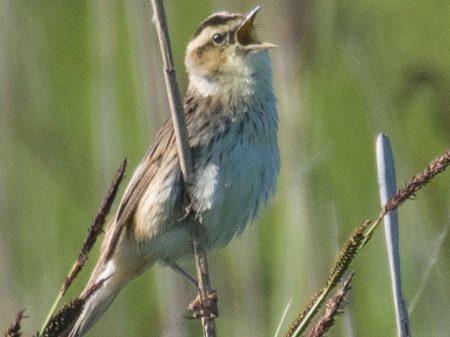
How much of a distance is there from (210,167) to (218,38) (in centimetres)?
45

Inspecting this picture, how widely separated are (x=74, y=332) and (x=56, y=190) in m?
0.89

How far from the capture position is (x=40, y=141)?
3.73 meters

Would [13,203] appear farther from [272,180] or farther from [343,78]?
[343,78]

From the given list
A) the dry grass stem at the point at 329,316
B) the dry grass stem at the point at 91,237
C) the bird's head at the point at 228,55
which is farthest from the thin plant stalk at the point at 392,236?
the bird's head at the point at 228,55

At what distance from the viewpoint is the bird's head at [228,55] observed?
3.13m

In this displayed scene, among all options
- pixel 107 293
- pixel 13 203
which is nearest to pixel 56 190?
pixel 13 203

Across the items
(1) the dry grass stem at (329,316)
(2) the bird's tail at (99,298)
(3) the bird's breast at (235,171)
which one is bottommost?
(1) the dry grass stem at (329,316)

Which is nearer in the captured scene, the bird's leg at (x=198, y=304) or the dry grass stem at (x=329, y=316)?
the dry grass stem at (x=329, y=316)

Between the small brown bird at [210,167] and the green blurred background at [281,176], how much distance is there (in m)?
0.21

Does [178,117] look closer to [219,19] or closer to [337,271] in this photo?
[337,271]

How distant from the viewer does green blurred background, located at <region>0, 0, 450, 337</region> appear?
326 centimetres

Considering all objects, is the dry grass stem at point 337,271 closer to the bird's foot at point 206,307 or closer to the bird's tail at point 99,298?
the bird's foot at point 206,307

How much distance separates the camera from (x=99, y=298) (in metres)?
3.31

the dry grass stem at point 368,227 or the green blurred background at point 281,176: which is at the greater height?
the green blurred background at point 281,176
